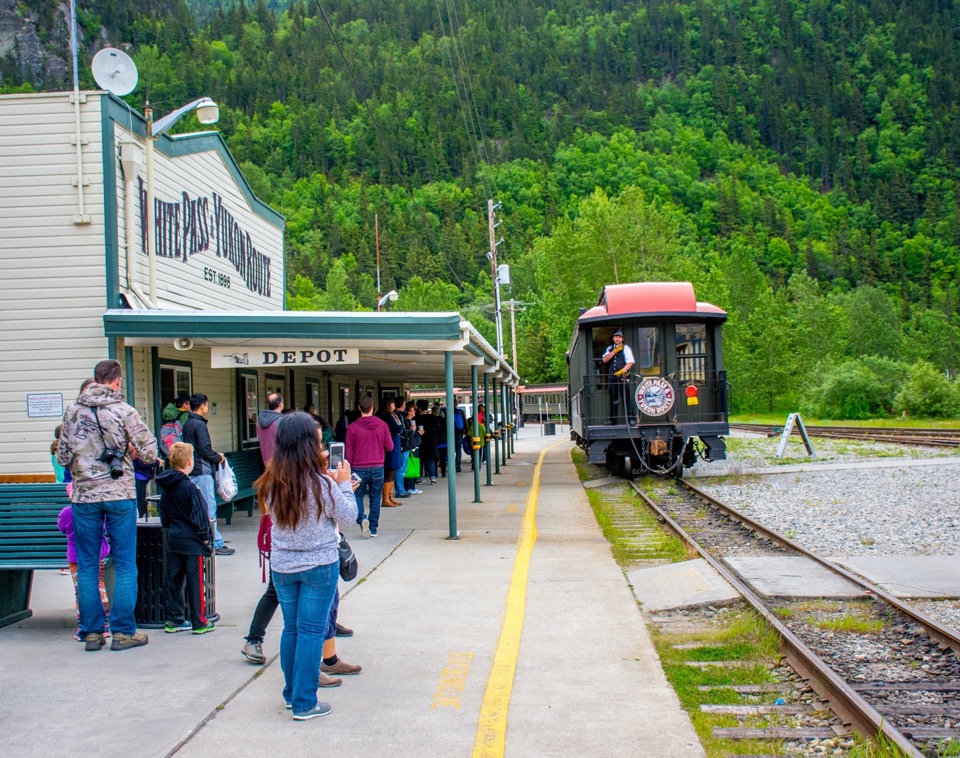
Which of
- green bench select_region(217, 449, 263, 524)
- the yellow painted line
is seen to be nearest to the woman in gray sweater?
the yellow painted line


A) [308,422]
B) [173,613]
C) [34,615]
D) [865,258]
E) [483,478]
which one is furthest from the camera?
[865,258]

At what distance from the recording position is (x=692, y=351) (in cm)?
1786

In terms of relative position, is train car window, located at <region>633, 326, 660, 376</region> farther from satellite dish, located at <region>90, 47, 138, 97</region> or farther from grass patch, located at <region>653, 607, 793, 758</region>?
grass patch, located at <region>653, 607, 793, 758</region>

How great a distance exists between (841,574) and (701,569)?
4.05 ft

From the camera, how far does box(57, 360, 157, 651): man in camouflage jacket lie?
634 centimetres

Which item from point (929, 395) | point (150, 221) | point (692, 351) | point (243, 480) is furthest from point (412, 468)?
point (929, 395)

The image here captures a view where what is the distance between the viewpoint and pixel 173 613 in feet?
22.9

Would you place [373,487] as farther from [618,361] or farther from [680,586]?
[618,361]

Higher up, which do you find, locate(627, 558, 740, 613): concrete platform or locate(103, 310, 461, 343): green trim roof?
locate(103, 310, 461, 343): green trim roof

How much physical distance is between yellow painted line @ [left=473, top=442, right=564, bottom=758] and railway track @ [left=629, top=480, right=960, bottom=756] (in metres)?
1.75

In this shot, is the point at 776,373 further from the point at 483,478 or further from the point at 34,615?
the point at 34,615

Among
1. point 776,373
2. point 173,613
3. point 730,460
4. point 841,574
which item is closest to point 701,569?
point 841,574

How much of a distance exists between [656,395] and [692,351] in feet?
4.14

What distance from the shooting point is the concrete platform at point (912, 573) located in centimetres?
800
